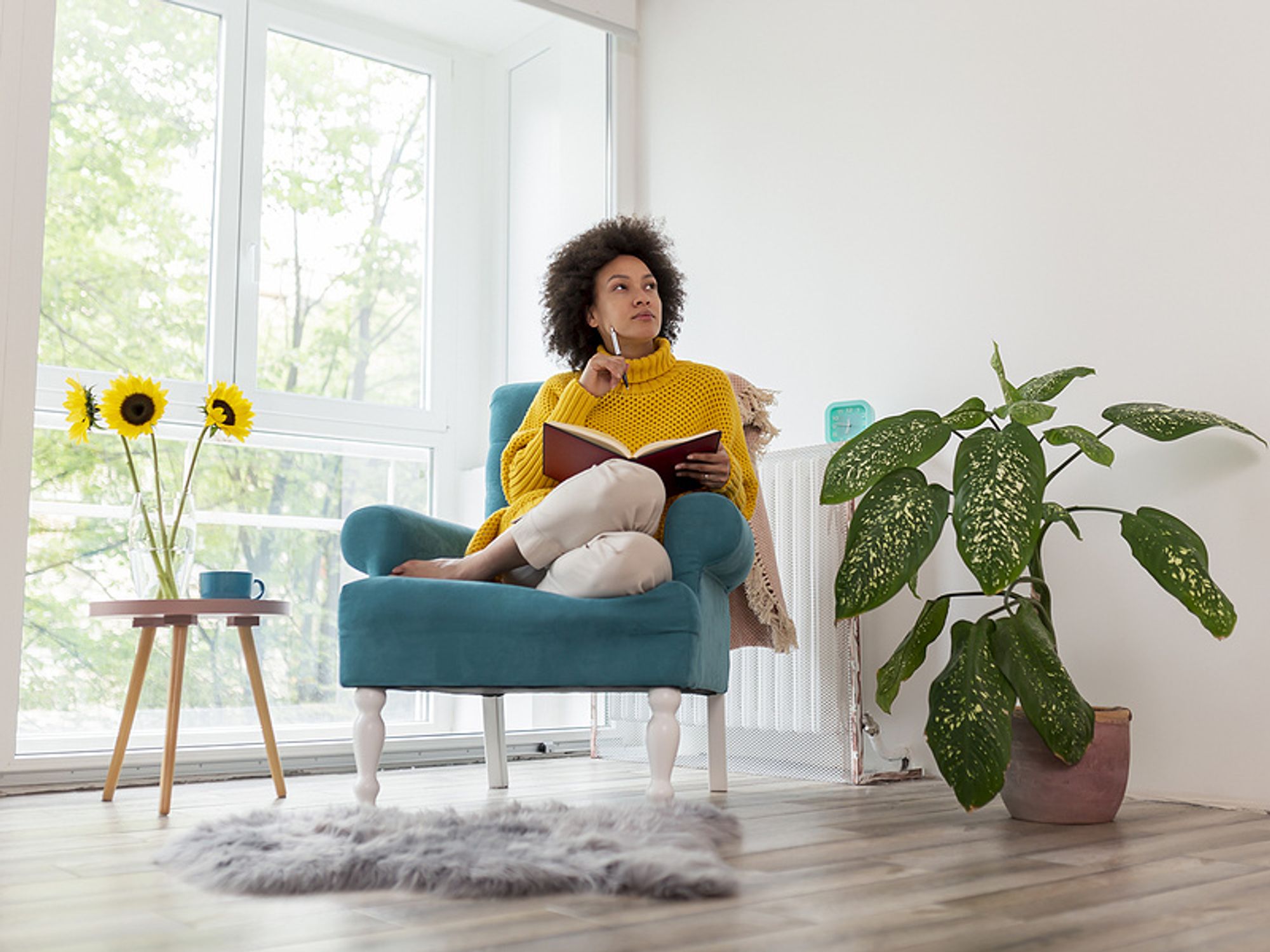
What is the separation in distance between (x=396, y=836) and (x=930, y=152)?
2.06 meters

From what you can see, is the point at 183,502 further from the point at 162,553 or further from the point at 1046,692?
the point at 1046,692

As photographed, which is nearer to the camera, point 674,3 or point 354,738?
point 354,738

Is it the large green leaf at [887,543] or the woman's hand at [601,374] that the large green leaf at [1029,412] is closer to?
the large green leaf at [887,543]

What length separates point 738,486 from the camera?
2336 mm

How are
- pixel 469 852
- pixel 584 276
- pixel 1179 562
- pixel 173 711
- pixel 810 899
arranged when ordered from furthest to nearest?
pixel 584 276 < pixel 173 711 < pixel 1179 562 < pixel 469 852 < pixel 810 899

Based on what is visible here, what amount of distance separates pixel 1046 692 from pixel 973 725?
155 millimetres

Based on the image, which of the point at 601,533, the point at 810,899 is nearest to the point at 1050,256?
the point at 601,533

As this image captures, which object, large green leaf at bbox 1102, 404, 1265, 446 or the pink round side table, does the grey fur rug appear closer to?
the pink round side table

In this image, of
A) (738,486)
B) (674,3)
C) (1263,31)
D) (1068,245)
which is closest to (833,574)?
(738,486)

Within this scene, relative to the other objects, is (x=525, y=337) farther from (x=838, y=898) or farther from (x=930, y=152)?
(x=838, y=898)

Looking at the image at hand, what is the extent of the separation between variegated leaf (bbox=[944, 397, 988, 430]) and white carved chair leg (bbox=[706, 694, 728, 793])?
751 mm

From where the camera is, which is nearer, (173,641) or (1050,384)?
(1050,384)

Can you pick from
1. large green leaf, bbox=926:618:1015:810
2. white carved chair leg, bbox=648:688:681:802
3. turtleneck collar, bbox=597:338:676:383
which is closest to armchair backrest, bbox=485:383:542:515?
turtleneck collar, bbox=597:338:676:383

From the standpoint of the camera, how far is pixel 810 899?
1.37 m
